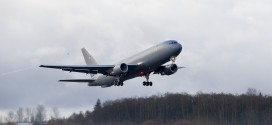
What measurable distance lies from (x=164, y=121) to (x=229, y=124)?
9.68m

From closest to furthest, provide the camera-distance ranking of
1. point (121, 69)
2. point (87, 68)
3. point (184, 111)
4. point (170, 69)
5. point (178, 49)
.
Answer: point (178, 49) → point (121, 69) → point (87, 68) → point (170, 69) → point (184, 111)

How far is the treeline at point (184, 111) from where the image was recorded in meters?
115

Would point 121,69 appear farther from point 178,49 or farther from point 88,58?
point 88,58

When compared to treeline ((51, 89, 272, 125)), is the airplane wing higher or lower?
higher

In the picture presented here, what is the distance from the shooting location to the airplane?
336 ft

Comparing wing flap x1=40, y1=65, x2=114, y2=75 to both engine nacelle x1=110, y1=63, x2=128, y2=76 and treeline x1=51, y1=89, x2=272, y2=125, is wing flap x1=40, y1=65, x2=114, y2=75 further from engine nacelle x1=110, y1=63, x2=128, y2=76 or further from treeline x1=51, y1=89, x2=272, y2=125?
treeline x1=51, y1=89, x2=272, y2=125

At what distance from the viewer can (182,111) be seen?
120 meters

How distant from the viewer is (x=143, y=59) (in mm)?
103438

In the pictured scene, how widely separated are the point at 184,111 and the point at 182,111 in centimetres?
27

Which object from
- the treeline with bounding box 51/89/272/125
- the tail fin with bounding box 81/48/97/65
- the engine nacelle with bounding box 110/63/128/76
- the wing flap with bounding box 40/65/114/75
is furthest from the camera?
the tail fin with bounding box 81/48/97/65

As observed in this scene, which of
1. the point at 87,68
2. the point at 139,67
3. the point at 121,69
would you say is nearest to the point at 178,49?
the point at 139,67

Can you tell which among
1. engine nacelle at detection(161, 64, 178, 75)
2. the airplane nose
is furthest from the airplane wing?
the airplane nose

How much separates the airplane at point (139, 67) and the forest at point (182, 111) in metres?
7.15

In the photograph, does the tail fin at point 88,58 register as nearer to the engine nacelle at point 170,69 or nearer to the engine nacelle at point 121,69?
the engine nacelle at point 121,69
